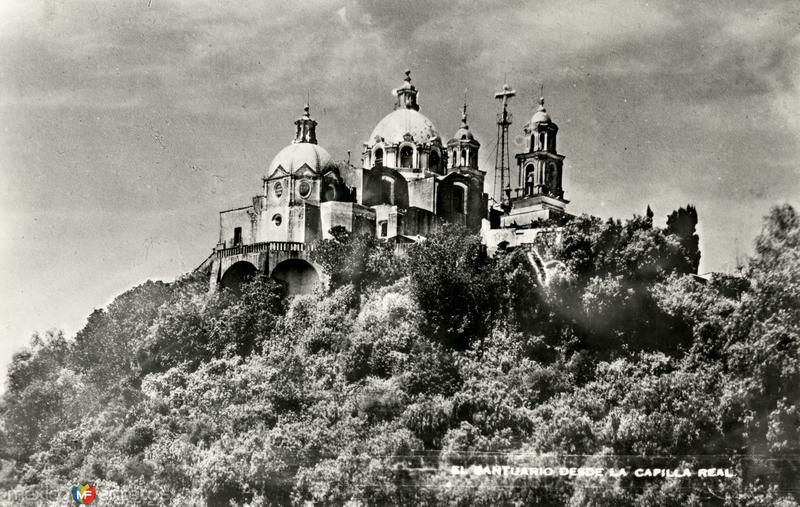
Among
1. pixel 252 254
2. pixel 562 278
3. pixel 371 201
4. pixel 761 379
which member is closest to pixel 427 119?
pixel 371 201

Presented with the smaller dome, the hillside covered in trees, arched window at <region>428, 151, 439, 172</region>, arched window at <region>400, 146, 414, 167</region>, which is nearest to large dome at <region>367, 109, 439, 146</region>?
arched window at <region>400, 146, 414, 167</region>

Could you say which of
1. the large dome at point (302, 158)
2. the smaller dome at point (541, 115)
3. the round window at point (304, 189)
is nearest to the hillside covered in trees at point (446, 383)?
the round window at point (304, 189)

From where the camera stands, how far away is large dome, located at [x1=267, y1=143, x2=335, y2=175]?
143 feet

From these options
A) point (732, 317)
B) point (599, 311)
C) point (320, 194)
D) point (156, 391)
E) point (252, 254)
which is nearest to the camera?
point (732, 317)

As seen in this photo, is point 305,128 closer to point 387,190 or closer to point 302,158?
point 302,158

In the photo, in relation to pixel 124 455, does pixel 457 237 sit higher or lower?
higher

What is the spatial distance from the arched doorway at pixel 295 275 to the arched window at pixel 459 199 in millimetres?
10429

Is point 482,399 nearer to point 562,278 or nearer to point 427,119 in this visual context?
point 562,278

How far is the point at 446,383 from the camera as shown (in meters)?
30.9

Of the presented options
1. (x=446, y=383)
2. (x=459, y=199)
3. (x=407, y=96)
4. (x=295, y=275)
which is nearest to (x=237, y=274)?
(x=295, y=275)

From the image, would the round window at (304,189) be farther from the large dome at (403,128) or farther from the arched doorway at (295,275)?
the large dome at (403,128)

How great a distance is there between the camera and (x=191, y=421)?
111 ft

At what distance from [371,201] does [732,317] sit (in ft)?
65.7

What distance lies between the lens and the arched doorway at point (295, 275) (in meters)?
38.5
